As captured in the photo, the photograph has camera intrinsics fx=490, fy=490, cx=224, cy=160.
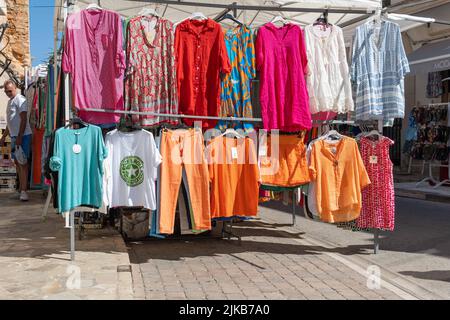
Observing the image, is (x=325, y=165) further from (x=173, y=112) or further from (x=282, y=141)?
(x=173, y=112)

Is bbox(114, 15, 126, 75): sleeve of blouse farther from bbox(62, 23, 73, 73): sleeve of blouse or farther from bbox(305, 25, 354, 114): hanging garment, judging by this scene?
bbox(305, 25, 354, 114): hanging garment

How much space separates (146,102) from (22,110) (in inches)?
205

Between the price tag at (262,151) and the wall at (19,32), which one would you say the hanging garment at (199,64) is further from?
the wall at (19,32)

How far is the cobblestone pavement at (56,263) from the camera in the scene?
13.8 feet

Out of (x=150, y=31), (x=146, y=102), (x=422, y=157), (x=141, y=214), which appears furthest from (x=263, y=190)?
(x=422, y=157)

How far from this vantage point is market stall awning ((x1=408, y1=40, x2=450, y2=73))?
11841mm

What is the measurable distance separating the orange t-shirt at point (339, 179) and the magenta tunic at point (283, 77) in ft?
1.75

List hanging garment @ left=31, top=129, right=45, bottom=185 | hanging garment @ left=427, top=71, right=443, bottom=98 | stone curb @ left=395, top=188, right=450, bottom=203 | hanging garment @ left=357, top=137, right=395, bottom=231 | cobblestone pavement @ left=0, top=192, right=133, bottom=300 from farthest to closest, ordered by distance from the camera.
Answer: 1. hanging garment @ left=427, top=71, right=443, bottom=98
2. stone curb @ left=395, top=188, right=450, bottom=203
3. hanging garment @ left=31, top=129, right=45, bottom=185
4. hanging garment @ left=357, top=137, right=395, bottom=231
5. cobblestone pavement @ left=0, top=192, right=133, bottom=300

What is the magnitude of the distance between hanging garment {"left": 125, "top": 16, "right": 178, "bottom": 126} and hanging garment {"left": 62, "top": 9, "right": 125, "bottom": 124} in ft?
0.42

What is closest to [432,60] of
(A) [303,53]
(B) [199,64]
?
(A) [303,53]

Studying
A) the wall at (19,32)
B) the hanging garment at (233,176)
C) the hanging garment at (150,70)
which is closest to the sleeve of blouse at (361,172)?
the hanging garment at (233,176)

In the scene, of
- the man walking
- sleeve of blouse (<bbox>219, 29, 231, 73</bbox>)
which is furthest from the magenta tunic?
the man walking

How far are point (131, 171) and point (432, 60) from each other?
9.28 meters

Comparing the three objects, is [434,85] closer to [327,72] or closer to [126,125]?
[327,72]
